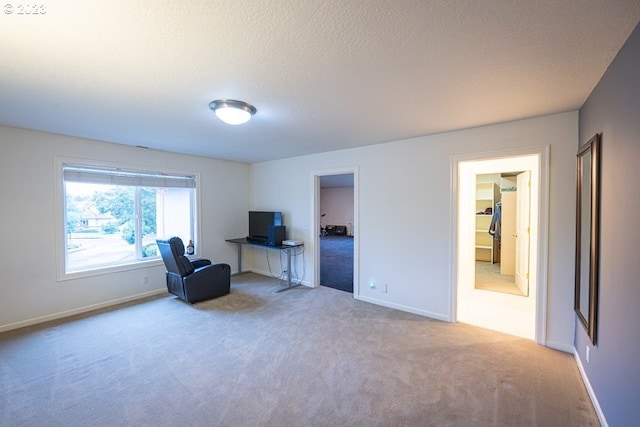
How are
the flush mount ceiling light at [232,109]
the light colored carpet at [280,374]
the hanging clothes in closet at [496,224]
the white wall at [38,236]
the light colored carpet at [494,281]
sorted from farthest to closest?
the hanging clothes in closet at [496,224], the light colored carpet at [494,281], the white wall at [38,236], the flush mount ceiling light at [232,109], the light colored carpet at [280,374]

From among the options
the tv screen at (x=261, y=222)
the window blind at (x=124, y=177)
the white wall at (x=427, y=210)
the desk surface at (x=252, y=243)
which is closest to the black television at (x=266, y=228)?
the tv screen at (x=261, y=222)

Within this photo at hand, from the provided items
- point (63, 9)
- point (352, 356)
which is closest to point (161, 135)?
point (63, 9)

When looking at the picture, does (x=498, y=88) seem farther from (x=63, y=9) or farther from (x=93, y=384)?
(x=93, y=384)

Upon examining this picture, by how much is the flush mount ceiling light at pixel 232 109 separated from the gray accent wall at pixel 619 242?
2.52m

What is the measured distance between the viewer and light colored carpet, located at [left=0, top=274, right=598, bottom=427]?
193 centimetres

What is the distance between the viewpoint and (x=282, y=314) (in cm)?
367

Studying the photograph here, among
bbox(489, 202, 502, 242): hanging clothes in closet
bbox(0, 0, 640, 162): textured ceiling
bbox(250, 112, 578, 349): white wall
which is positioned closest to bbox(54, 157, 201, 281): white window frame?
bbox(0, 0, 640, 162): textured ceiling

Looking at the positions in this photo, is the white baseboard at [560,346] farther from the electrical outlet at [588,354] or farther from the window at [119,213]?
the window at [119,213]

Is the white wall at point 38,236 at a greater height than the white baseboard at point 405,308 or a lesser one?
greater

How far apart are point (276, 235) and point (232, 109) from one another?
292 cm

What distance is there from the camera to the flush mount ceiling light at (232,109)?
239 centimetres

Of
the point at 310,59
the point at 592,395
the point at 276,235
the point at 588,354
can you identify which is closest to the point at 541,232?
the point at 588,354

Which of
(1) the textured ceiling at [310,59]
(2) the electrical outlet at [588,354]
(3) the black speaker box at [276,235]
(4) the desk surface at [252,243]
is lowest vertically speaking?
(2) the electrical outlet at [588,354]

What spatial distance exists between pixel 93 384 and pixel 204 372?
0.85 m
